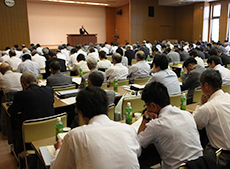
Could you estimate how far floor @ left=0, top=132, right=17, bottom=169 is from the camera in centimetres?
329

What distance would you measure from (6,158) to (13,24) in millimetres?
13627

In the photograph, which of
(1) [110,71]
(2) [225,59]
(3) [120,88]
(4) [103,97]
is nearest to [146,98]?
(4) [103,97]

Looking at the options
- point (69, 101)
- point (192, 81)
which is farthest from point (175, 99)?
point (69, 101)

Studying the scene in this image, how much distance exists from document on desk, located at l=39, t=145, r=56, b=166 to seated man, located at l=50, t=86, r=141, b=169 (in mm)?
407

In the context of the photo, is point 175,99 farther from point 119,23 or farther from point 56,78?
point 119,23

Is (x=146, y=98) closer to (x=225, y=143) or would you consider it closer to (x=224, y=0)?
(x=225, y=143)

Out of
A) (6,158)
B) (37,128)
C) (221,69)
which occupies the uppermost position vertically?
(221,69)

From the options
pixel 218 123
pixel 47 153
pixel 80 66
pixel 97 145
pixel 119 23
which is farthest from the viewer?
pixel 119 23

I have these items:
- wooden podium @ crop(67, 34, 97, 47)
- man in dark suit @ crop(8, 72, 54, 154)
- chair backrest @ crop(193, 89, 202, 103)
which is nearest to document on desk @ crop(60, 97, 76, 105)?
man in dark suit @ crop(8, 72, 54, 154)

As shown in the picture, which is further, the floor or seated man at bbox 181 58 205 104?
seated man at bbox 181 58 205 104

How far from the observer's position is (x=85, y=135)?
53.2 inches

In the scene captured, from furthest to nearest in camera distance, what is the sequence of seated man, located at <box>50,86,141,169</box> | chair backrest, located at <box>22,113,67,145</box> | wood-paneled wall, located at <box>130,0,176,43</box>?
wood-paneled wall, located at <box>130,0,176,43</box> → chair backrest, located at <box>22,113,67,145</box> → seated man, located at <box>50,86,141,169</box>

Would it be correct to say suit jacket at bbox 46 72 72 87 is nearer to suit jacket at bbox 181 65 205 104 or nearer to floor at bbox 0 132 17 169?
floor at bbox 0 132 17 169

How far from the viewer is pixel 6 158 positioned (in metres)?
3.53
